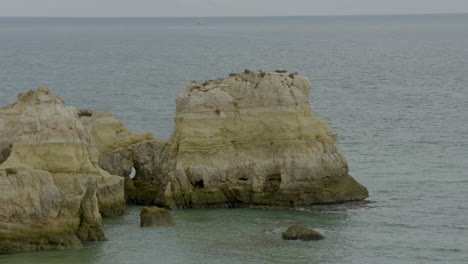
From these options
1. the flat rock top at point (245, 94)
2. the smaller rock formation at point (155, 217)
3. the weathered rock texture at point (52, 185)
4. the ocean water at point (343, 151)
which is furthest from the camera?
the flat rock top at point (245, 94)

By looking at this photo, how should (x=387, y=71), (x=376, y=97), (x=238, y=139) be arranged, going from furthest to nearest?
(x=387, y=71), (x=376, y=97), (x=238, y=139)

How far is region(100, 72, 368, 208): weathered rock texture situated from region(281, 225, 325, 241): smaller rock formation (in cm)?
573

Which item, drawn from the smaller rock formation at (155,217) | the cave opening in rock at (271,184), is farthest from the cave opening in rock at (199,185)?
the smaller rock formation at (155,217)

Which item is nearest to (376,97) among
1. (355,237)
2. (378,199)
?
(378,199)

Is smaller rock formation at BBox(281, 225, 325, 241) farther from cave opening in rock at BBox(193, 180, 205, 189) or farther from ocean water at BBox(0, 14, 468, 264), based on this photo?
cave opening in rock at BBox(193, 180, 205, 189)

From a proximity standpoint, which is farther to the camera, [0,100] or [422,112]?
[0,100]

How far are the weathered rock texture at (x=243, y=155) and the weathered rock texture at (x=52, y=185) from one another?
11.5 feet

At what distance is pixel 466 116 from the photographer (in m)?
84.6

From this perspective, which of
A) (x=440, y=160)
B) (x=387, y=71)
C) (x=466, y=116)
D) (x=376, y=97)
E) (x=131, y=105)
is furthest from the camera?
(x=387, y=71)

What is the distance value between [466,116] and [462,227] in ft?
133

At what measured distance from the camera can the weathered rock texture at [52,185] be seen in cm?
3900

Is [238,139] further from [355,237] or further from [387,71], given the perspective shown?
[387,71]

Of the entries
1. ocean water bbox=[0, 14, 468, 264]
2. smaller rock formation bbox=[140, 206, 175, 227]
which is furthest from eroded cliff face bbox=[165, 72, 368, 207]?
smaller rock formation bbox=[140, 206, 175, 227]

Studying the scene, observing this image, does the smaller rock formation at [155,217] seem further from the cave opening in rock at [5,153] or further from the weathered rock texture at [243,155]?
the cave opening in rock at [5,153]
